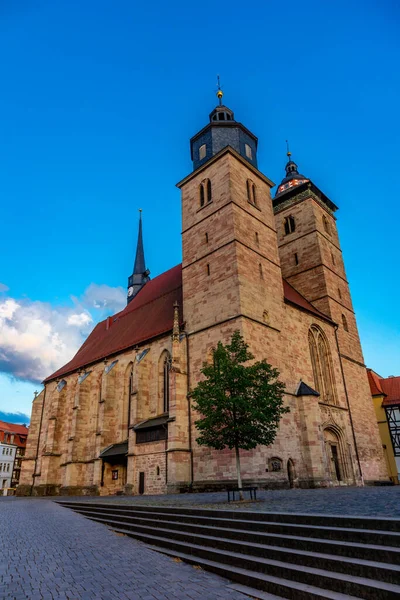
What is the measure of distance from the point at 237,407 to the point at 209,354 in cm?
763

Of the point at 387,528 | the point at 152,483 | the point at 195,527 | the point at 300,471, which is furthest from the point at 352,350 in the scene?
the point at 387,528

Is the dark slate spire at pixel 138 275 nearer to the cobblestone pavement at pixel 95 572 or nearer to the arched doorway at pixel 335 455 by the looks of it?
the arched doorway at pixel 335 455

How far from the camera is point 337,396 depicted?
77.9 feet

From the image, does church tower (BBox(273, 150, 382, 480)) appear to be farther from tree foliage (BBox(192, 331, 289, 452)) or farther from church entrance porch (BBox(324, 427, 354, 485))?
tree foliage (BBox(192, 331, 289, 452))

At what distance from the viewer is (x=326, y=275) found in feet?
91.5

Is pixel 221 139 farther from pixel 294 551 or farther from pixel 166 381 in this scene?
pixel 294 551

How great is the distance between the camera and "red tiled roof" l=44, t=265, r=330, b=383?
81.5 ft

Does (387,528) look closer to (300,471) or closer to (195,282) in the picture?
(300,471)

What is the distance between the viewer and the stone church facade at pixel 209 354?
1880cm

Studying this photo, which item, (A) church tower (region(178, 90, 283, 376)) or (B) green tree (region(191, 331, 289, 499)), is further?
(A) church tower (region(178, 90, 283, 376))

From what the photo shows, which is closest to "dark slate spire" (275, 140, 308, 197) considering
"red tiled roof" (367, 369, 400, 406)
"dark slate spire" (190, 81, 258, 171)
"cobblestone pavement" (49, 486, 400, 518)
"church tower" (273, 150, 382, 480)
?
"church tower" (273, 150, 382, 480)

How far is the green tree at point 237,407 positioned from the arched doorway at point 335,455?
1012 cm

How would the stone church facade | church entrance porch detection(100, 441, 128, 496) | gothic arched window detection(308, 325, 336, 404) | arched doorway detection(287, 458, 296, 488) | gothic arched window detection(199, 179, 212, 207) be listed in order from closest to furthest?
1. arched doorway detection(287, 458, 296, 488)
2. the stone church facade
3. church entrance porch detection(100, 441, 128, 496)
4. gothic arched window detection(308, 325, 336, 404)
5. gothic arched window detection(199, 179, 212, 207)

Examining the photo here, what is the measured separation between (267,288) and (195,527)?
1492cm
